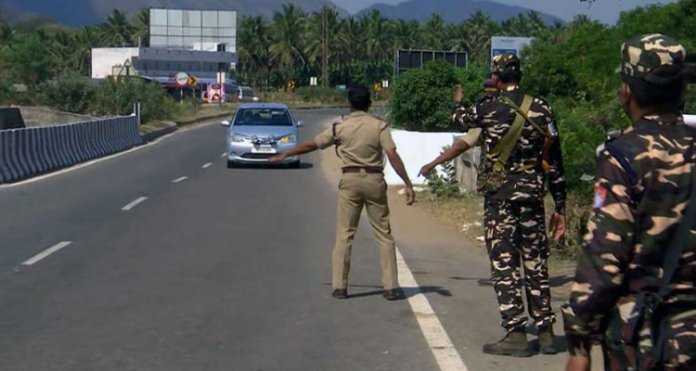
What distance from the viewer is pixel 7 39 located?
112m

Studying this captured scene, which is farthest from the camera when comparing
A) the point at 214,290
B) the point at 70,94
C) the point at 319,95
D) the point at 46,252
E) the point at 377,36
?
the point at 377,36

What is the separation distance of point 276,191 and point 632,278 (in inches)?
687

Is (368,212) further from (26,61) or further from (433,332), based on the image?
(26,61)

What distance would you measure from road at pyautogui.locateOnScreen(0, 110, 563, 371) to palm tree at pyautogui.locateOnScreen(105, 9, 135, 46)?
114254 mm

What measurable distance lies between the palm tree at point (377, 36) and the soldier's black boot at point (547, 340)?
11197 centimetres

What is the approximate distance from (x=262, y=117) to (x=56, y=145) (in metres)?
5.17

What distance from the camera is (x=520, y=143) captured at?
7281mm

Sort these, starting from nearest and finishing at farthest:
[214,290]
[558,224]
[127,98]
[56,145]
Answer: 1. [558,224]
2. [214,290]
3. [56,145]
4. [127,98]

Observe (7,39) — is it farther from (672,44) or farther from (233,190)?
(672,44)

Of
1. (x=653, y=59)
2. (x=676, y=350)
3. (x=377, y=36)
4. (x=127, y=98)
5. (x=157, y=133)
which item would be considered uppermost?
(x=377, y=36)

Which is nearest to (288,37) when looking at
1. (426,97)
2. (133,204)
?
(426,97)

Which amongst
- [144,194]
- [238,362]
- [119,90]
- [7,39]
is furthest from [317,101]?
[238,362]

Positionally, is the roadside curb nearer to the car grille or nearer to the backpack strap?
the car grille

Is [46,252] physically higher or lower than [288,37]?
lower
